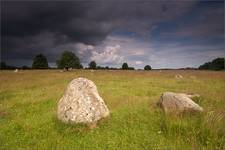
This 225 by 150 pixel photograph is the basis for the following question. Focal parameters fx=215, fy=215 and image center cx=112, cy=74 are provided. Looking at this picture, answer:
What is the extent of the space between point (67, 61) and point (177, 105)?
215ft

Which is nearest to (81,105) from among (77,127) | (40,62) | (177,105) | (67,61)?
(77,127)

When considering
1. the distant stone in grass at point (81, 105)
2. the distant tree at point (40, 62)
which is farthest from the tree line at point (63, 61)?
the distant stone in grass at point (81, 105)

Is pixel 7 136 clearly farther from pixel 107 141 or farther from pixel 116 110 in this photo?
pixel 116 110

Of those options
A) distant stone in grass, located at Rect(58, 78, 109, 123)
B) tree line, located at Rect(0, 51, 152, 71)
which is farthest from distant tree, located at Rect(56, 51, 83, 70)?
distant stone in grass, located at Rect(58, 78, 109, 123)

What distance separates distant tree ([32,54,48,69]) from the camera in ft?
266

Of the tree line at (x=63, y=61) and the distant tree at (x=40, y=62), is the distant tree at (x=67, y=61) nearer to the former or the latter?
the tree line at (x=63, y=61)

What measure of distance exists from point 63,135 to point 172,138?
4.57 meters

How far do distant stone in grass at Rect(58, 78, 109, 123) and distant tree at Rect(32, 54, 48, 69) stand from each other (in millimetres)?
74015

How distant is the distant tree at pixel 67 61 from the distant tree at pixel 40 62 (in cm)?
877

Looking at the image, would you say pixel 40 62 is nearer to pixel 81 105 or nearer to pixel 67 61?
pixel 67 61

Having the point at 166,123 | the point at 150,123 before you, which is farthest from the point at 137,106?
the point at 166,123

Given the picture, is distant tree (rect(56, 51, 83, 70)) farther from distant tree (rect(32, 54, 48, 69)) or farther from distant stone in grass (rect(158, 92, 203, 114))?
distant stone in grass (rect(158, 92, 203, 114))

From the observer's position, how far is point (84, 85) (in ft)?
38.6

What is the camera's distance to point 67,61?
2908 inches
